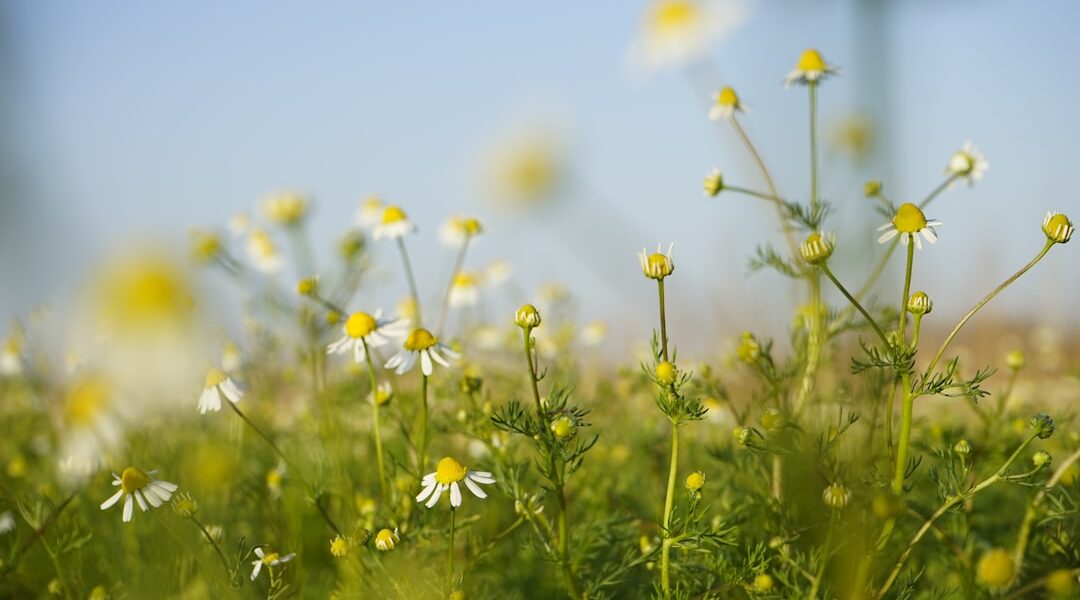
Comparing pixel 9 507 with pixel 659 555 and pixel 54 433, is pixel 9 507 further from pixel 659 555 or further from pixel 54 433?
pixel 659 555

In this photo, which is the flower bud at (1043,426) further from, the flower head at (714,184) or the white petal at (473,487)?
the white petal at (473,487)

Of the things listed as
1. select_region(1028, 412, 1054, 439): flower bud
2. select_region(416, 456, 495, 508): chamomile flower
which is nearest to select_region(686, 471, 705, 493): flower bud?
select_region(416, 456, 495, 508): chamomile flower

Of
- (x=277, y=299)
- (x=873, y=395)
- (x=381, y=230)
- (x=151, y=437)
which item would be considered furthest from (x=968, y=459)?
(x=151, y=437)

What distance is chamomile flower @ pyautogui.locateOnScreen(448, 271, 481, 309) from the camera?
3.24 metres

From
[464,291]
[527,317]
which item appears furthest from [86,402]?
[527,317]

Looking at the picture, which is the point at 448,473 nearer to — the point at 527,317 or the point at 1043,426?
the point at 527,317

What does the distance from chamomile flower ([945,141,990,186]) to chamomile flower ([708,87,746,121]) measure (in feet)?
1.62

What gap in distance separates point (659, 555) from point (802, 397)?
0.45 metres

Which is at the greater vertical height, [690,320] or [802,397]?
→ [690,320]

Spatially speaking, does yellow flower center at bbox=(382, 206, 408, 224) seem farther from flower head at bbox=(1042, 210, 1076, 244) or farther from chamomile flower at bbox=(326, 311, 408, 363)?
flower head at bbox=(1042, 210, 1076, 244)

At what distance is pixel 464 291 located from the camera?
10.7ft

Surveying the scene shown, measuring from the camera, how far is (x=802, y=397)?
5.77 feet

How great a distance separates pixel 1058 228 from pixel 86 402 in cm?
244

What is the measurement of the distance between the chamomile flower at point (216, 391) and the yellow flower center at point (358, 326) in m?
0.27
